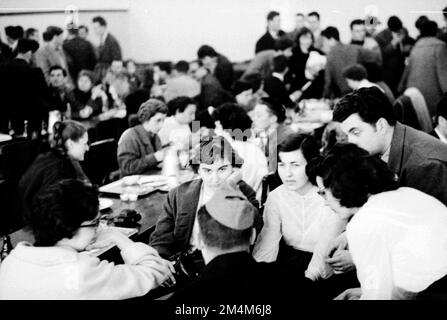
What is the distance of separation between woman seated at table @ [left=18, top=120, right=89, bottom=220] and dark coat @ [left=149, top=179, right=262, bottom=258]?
820 millimetres

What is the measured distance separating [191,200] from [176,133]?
174 centimetres

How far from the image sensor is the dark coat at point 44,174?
294 centimetres

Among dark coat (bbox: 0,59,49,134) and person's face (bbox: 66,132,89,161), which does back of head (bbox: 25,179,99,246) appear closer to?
person's face (bbox: 66,132,89,161)

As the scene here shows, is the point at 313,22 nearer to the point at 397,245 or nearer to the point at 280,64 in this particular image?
the point at 280,64

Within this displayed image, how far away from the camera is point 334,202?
6.42 ft

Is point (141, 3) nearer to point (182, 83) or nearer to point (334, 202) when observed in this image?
point (182, 83)

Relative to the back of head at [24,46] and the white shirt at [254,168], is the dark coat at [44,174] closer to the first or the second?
the white shirt at [254,168]

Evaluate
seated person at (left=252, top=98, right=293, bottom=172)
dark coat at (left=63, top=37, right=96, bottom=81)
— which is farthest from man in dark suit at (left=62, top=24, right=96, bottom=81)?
seated person at (left=252, top=98, right=293, bottom=172)

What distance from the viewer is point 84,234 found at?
5.90 feet

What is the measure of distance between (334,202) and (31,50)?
458cm

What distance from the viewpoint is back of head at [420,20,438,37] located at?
5285mm

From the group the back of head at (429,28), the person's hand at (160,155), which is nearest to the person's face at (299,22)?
the back of head at (429,28)
